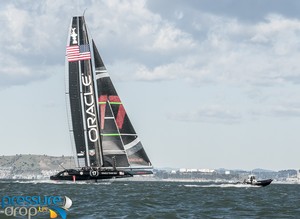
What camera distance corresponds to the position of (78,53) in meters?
87.8

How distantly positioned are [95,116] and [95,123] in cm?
92

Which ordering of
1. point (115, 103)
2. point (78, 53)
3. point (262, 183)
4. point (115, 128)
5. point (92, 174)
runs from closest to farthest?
point (92, 174)
point (78, 53)
point (115, 128)
point (115, 103)
point (262, 183)

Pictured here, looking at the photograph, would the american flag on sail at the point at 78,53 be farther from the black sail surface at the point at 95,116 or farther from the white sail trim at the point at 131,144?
the white sail trim at the point at 131,144

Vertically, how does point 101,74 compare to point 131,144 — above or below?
above

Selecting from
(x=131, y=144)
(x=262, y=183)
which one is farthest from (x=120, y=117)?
(x=262, y=183)

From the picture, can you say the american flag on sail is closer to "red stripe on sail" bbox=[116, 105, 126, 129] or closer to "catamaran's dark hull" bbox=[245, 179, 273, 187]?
"red stripe on sail" bbox=[116, 105, 126, 129]

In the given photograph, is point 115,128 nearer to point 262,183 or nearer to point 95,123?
point 95,123

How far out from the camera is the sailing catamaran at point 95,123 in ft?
286

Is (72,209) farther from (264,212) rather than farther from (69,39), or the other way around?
(69,39)

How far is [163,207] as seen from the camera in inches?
2004

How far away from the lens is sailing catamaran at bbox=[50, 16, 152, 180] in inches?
3430

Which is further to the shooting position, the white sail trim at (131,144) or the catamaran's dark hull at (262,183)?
the catamaran's dark hull at (262,183)

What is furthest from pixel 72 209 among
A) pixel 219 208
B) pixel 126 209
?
pixel 219 208

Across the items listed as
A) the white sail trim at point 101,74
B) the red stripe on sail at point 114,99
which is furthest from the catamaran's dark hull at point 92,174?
the white sail trim at point 101,74
